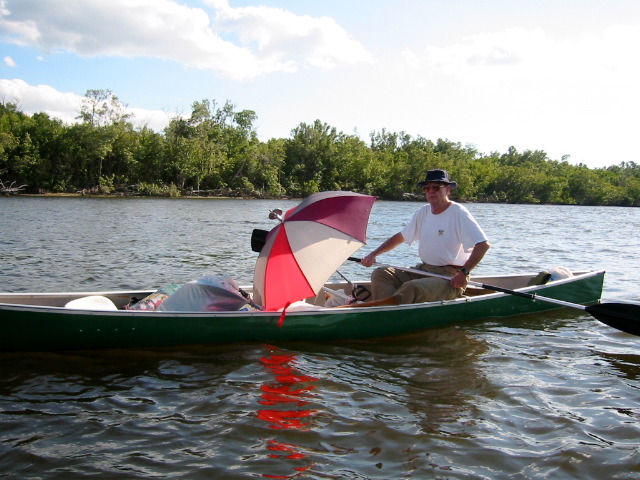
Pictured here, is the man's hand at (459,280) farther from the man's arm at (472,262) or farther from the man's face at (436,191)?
the man's face at (436,191)

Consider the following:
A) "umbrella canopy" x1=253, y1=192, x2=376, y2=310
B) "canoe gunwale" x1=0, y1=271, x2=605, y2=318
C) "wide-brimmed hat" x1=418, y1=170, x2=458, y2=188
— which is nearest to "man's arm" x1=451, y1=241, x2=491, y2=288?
"canoe gunwale" x1=0, y1=271, x2=605, y2=318

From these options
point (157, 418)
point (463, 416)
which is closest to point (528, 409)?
point (463, 416)

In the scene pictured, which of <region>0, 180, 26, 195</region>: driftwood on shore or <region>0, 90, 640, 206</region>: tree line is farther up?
<region>0, 90, 640, 206</region>: tree line

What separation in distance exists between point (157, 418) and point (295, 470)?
1437 mm

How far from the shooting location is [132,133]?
64750mm

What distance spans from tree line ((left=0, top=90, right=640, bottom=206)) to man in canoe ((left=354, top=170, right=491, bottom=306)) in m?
55.6

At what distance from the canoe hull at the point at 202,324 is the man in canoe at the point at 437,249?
0.24m

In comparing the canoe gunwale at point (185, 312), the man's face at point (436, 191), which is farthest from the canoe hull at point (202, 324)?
the man's face at point (436, 191)

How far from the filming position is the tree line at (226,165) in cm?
5856

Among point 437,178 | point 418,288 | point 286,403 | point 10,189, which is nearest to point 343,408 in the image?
point 286,403

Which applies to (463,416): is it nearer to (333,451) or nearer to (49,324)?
(333,451)

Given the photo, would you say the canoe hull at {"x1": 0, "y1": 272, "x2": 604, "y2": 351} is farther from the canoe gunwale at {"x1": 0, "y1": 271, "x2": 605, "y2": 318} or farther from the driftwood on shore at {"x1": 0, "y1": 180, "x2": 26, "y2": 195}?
the driftwood on shore at {"x1": 0, "y1": 180, "x2": 26, "y2": 195}

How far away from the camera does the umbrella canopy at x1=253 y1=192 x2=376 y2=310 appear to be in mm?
6207

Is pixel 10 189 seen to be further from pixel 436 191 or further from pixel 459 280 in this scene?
pixel 459 280
